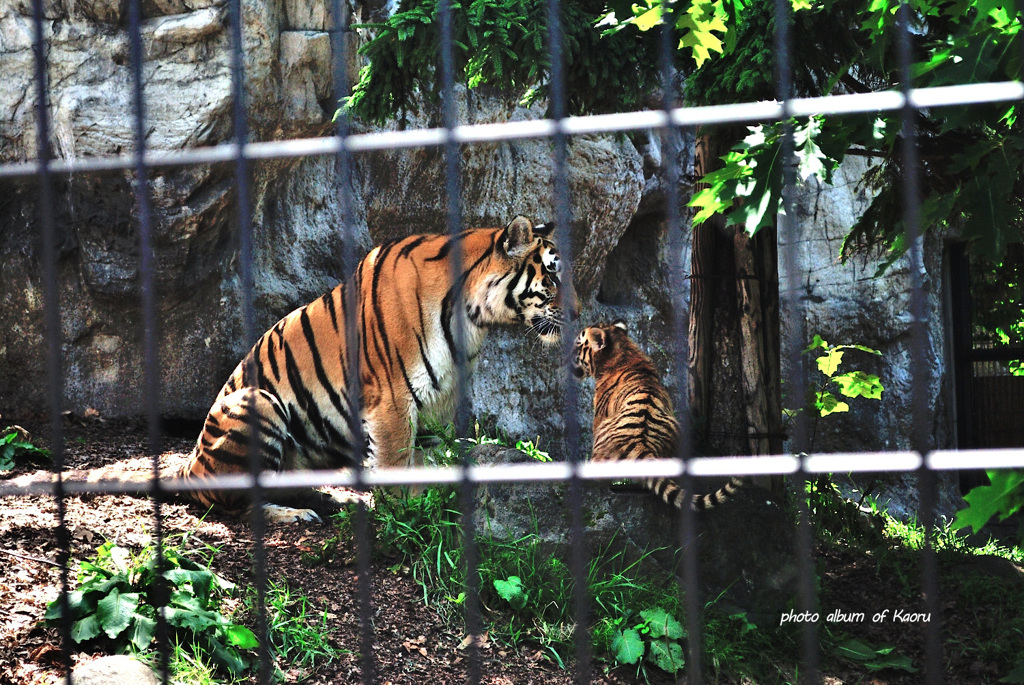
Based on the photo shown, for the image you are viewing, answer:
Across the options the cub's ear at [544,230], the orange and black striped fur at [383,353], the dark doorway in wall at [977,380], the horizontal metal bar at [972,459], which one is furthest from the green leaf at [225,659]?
the dark doorway in wall at [977,380]

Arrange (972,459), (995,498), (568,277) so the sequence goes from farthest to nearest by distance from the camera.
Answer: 1. (995,498)
2. (568,277)
3. (972,459)

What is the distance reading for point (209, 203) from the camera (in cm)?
579

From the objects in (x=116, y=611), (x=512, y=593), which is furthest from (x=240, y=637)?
(x=512, y=593)

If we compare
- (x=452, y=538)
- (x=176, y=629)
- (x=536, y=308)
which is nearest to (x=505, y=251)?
(x=536, y=308)

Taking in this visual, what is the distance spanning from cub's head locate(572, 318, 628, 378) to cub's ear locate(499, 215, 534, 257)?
73 cm

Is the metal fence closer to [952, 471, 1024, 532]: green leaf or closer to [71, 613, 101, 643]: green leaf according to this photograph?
[952, 471, 1024, 532]: green leaf

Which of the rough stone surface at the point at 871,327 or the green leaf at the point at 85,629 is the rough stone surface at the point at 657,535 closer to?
the green leaf at the point at 85,629

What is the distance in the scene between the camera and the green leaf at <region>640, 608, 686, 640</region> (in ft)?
11.4

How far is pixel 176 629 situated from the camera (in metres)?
2.92

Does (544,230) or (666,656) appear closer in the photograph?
(666,656)

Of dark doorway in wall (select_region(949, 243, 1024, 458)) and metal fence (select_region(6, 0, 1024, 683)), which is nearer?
metal fence (select_region(6, 0, 1024, 683))

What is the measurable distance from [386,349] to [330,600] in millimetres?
1476

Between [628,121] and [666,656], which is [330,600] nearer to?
[666,656]

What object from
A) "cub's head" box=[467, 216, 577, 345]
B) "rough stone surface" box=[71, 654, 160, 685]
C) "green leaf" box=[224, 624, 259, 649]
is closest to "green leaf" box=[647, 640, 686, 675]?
"green leaf" box=[224, 624, 259, 649]
